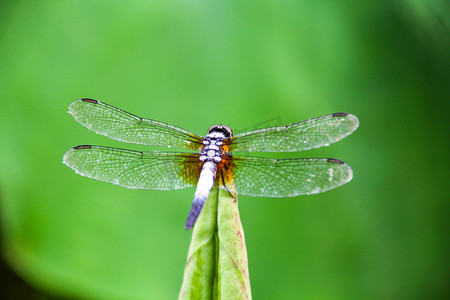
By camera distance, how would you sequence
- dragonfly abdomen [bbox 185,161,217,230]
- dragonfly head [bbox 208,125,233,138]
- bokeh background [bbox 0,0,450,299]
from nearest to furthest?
1. dragonfly abdomen [bbox 185,161,217,230]
2. dragonfly head [bbox 208,125,233,138]
3. bokeh background [bbox 0,0,450,299]

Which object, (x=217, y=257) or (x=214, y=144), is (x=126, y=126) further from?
(x=217, y=257)

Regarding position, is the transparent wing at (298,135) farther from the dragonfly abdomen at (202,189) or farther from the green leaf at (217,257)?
the green leaf at (217,257)

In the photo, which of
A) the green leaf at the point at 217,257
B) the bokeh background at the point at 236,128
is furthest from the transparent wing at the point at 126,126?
the green leaf at the point at 217,257

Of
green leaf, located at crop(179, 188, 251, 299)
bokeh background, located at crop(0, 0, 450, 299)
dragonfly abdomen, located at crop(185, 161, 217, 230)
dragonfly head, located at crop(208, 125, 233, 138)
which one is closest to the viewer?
green leaf, located at crop(179, 188, 251, 299)

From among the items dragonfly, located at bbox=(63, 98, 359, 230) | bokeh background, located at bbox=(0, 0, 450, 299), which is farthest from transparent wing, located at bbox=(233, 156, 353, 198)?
bokeh background, located at bbox=(0, 0, 450, 299)

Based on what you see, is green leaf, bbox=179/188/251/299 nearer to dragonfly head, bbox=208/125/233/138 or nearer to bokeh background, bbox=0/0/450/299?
dragonfly head, bbox=208/125/233/138

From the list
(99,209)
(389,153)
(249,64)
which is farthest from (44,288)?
(389,153)

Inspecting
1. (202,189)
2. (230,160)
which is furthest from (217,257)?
(230,160)
